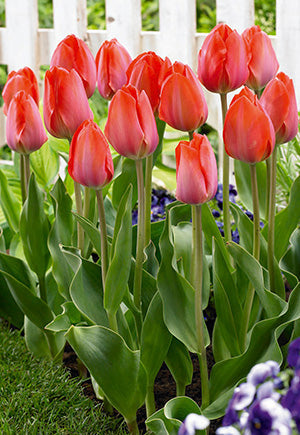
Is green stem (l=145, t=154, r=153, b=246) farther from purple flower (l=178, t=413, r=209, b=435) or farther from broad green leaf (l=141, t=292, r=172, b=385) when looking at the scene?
purple flower (l=178, t=413, r=209, b=435)

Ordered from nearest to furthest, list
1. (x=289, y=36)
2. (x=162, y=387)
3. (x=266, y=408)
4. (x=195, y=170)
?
(x=266, y=408)
(x=195, y=170)
(x=162, y=387)
(x=289, y=36)

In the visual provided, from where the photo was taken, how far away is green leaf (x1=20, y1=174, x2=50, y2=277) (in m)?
1.48

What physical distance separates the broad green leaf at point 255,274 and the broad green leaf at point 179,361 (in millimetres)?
201

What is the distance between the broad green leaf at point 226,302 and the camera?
1269 millimetres

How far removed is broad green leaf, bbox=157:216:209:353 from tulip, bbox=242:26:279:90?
0.34 m

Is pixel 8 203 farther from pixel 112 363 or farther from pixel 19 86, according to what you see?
pixel 112 363

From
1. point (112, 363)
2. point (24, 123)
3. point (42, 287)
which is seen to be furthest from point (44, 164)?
point (112, 363)

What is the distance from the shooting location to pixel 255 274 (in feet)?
3.86

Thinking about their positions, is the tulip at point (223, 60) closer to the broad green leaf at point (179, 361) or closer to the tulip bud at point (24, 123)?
the tulip bud at point (24, 123)

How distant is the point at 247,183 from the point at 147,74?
0.48m

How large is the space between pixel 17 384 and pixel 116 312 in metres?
0.40

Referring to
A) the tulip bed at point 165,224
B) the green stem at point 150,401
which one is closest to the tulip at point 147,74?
the tulip bed at point 165,224

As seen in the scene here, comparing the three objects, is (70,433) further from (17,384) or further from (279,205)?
(279,205)

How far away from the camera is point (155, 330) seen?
48.9 inches
